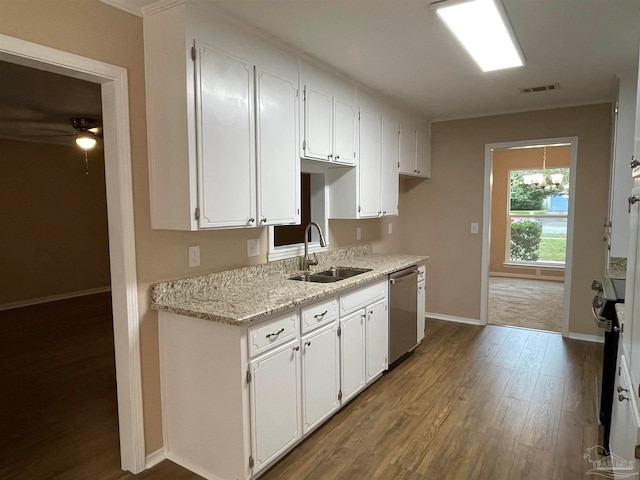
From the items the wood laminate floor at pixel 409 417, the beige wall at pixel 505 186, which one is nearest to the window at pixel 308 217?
the wood laminate floor at pixel 409 417

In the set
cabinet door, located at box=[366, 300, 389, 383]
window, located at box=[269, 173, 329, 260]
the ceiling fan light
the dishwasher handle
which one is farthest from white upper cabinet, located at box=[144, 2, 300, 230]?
the ceiling fan light

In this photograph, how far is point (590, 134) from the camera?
4.27 meters

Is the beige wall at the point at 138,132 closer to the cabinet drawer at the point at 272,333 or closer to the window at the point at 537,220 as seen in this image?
the cabinet drawer at the point at 272,333

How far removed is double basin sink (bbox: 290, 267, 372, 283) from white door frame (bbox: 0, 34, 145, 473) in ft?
4.22

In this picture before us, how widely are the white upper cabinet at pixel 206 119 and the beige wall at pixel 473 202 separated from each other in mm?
3159

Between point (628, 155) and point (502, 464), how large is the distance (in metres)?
2.58

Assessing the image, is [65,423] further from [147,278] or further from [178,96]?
[178,96]

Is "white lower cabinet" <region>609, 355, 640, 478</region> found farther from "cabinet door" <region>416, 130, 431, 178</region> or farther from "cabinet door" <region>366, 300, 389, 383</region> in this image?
Answer: "cabinet door" <region>416, 130, 431, 178</region>

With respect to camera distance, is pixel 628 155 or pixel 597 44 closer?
pixel 597 44

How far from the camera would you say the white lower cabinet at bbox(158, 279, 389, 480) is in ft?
6.66

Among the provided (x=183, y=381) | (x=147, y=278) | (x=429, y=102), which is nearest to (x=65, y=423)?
(x=183, y=381)

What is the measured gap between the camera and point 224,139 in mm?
2248

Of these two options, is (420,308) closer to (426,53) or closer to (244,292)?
(244,292)

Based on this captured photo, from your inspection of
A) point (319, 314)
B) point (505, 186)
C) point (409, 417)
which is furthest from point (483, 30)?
point (505, 186)
